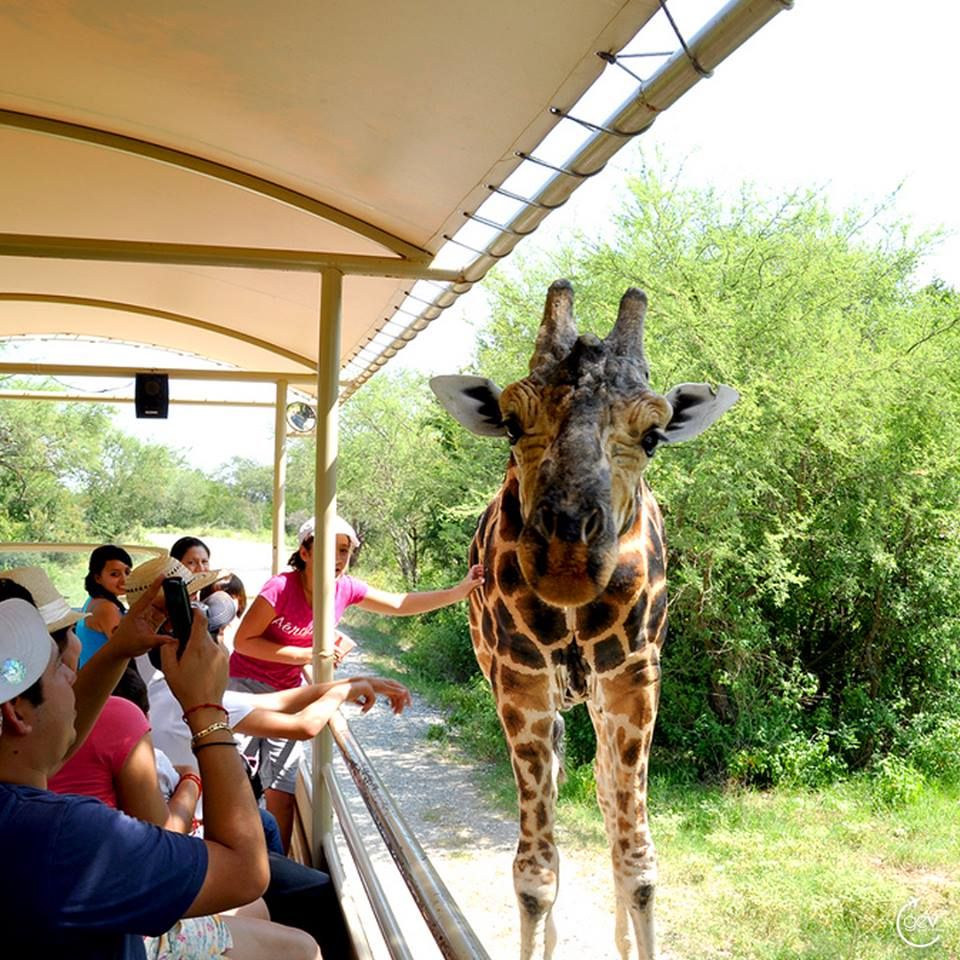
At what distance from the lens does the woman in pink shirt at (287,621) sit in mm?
3502

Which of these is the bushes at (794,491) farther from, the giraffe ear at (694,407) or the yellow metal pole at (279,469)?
the giraffe ear at (694,407)

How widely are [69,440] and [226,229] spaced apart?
21346 millimetres

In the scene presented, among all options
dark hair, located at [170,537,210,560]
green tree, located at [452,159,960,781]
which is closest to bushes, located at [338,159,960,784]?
green tree, located at [452,159,960,781]

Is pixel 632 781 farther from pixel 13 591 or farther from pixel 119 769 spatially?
pixel 13 591

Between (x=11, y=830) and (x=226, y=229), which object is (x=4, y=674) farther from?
(x=226, y=229)

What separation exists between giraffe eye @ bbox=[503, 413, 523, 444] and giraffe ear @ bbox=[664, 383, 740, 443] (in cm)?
37

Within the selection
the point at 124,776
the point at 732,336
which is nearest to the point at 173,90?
the point at 124,776

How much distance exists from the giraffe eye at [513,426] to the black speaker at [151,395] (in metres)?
4.68

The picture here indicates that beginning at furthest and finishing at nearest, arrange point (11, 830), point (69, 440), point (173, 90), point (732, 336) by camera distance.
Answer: point (69, 440)
point (732, 336)
point (173, 90)
point (11, 830)

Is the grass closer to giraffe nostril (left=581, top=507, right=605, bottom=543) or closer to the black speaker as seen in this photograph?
the black speaker

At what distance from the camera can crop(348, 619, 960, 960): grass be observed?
5.09 metres

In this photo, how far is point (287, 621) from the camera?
368cm

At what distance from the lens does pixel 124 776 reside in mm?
1942

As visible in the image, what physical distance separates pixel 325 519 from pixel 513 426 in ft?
4.82
